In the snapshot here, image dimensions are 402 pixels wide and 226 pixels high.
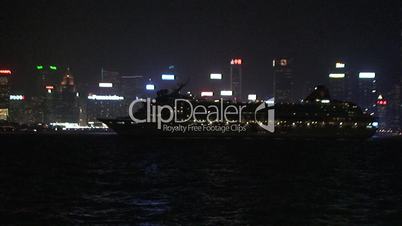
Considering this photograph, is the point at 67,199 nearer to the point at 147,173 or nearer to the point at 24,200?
the point at 24,200

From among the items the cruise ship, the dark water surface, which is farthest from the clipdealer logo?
the dark water surface

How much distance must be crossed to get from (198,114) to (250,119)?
1387 centimetres

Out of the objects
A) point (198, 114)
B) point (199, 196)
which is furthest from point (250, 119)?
point (199, 196)

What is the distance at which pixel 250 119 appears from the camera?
150m

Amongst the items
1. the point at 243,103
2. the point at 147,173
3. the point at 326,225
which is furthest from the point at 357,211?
the point at 243,103

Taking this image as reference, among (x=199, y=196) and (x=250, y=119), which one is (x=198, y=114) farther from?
(x=199, y=196)

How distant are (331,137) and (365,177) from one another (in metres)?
106

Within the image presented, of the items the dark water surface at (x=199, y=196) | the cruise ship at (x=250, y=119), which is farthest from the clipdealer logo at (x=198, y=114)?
the dark water surface at (x=199, y=196)

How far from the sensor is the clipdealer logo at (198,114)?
5645 inches

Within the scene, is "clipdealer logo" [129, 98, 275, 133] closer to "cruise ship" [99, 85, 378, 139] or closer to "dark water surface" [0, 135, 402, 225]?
"cruise ship" [99, 85, 378, 139]

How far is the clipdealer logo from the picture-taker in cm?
14338

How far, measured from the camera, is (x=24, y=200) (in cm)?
3191

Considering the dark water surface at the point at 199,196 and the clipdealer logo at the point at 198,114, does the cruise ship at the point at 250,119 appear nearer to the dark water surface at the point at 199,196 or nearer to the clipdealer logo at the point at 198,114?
the clipdealer logo at the point at 198,114

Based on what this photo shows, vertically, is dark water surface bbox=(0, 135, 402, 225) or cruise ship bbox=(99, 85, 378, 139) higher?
cruise ship bbox=(99, 85, 378, 139)
